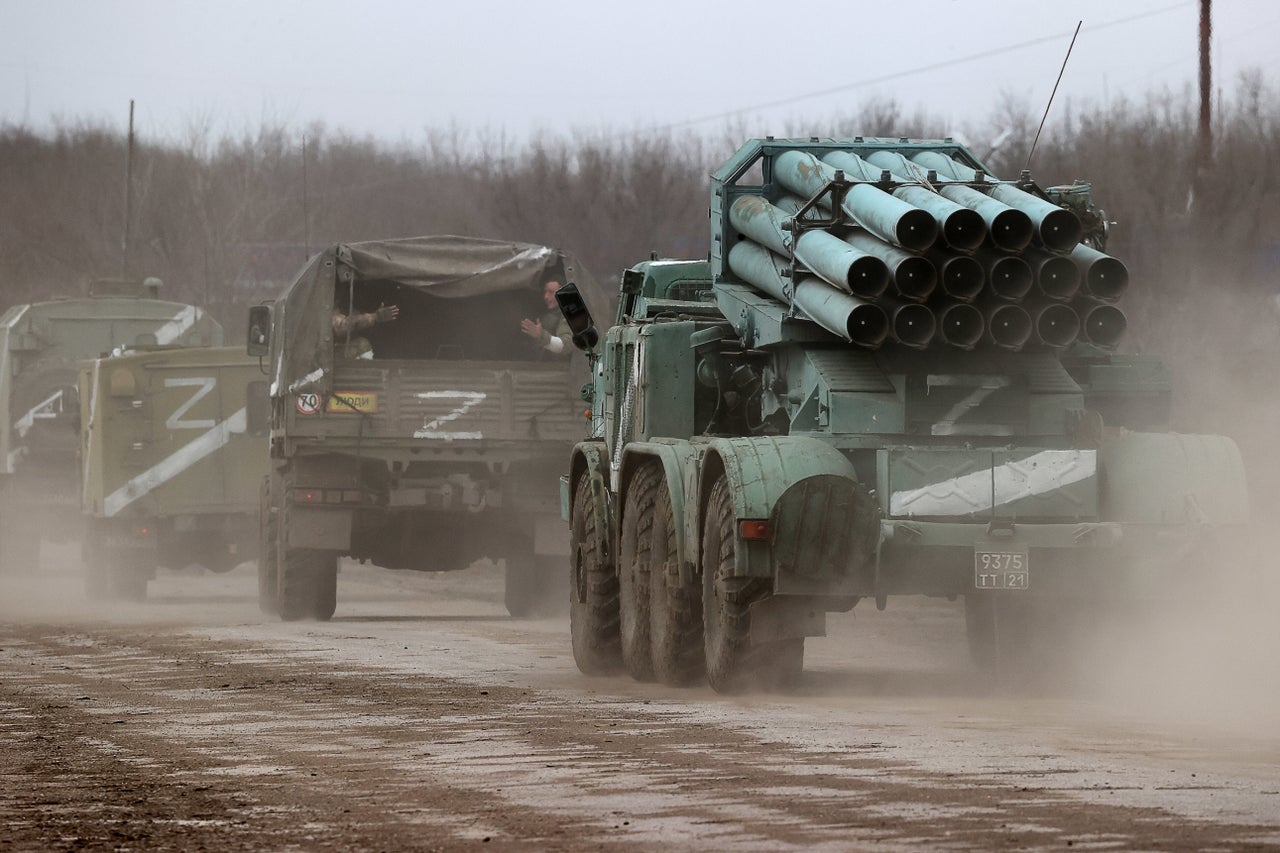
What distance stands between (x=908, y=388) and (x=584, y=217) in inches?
1962

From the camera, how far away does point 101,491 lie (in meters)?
25.2

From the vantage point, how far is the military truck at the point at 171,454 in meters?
25.2

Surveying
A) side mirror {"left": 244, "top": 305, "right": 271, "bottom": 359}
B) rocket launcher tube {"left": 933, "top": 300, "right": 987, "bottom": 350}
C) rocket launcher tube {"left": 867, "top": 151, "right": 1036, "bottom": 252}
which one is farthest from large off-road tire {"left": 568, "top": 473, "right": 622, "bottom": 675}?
side mirror {"left": 244, "top": 305, "right": 271, "bottom": 359}

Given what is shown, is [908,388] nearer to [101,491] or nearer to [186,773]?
[186,773]

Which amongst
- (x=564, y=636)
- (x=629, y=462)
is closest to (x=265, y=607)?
(x=564, y=636)

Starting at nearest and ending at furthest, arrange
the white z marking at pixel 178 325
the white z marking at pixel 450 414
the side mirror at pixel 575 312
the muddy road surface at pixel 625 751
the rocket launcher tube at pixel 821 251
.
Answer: the muddy road surface at pixel 625 751, the rocket launcher tube at pixel 821 251, the side mirror at pixel 575 312, the white z marking at pixel 450 414, the white z marking at pixel 178 325

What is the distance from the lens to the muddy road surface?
25.6ft

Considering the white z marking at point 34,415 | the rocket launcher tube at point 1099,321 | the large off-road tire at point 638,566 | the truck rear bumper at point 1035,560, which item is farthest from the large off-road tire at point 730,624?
the white z marking at point 34,415

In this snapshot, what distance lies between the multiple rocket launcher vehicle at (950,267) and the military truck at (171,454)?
13.1m

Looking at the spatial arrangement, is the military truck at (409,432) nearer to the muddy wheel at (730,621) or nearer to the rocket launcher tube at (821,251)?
the rocket launcher tube at (821,251)

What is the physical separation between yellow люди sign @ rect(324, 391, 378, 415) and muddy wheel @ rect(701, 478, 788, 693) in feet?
27.8

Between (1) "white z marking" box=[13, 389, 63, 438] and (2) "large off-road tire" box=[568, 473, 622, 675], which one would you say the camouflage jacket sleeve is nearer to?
(2) "large off-road tire" box=[568, 473, 622, 675]

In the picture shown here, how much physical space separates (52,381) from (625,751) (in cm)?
2025

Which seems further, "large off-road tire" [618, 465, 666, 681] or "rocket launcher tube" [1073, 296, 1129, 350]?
"large off-road tire" [618, 465, 666, 681]
